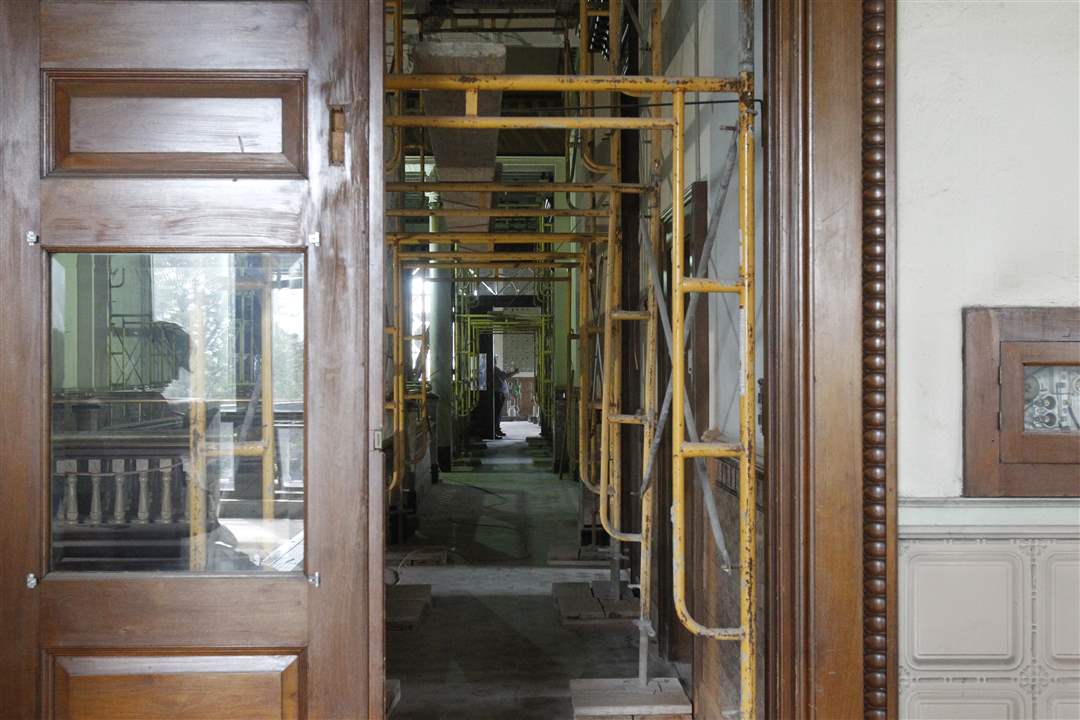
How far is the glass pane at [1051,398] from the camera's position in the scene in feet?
5.03

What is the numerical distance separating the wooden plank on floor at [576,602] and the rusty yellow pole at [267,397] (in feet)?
10.7

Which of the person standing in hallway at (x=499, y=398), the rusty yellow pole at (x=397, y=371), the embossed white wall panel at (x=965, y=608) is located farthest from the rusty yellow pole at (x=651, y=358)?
the person standing in hallway at (x=499, y=398)

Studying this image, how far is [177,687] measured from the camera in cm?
157

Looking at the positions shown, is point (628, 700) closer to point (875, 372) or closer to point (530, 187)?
point (875, 372)

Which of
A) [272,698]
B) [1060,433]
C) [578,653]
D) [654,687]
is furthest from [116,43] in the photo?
[578,653]

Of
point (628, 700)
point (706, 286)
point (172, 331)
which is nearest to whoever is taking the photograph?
point (172, 331)

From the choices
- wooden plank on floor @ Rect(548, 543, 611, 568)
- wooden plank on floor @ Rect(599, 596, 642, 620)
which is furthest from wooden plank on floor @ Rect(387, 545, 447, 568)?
wooden plank on floor @ Rect(599, 596, 642, 620)

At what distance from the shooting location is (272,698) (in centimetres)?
157

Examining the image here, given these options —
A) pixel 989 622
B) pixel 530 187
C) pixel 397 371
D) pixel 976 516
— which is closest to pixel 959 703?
pixel 989 622

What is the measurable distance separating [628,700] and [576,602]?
1820 millimetres

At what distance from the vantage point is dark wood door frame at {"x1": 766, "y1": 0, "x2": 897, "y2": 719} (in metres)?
1.51

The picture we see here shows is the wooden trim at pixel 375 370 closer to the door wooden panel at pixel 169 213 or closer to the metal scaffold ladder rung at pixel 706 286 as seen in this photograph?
the door wooden panel at pixel 169 213

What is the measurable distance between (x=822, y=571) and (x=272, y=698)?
1.06 metres

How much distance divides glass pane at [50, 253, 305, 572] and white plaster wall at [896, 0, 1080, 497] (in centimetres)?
117
